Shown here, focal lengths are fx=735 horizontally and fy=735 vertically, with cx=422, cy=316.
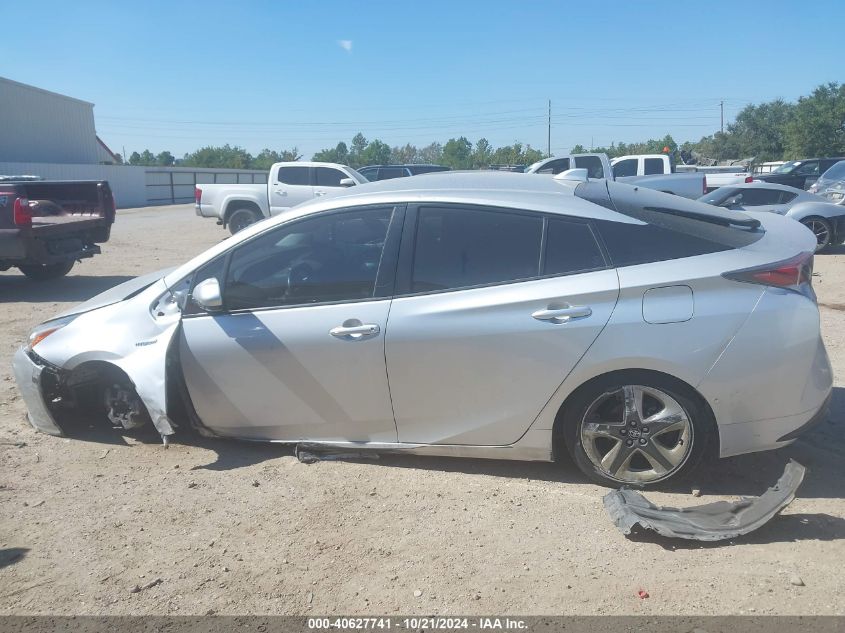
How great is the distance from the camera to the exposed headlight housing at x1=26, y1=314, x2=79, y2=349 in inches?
193

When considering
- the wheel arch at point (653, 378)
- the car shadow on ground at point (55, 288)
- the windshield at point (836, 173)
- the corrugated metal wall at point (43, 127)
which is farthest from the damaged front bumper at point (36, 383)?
the corrugated metal wall at point (43, 127)

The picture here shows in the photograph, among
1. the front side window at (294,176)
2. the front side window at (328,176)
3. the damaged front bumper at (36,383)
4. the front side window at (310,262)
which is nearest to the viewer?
the front side window at (310,262)

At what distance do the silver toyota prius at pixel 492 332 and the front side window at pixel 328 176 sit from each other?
50.3 ft

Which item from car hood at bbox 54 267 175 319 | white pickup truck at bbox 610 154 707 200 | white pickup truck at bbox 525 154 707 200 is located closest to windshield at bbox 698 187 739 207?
white pickup truck at bbox 525 154 707 200

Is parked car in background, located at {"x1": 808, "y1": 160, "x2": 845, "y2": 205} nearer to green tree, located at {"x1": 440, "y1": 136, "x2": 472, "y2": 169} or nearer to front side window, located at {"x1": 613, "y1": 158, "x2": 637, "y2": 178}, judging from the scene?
front side window, located at {"x1": 613, "y1": 158, "x2": 637, "y2": 178}

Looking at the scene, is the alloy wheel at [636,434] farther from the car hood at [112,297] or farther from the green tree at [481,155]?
the green tree at [481,155]

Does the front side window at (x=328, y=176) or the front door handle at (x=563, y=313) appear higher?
the front side window at (x=328, y=176)

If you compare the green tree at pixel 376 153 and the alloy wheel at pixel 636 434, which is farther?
the green tree at pixel 376 153

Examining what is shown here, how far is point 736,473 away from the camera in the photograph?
14.0 ft

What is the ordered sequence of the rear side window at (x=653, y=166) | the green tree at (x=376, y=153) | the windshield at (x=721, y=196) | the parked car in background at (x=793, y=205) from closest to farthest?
the parked car in background at (x=793, y=205), the windshield at (x=721, y=196), the rear side window at (x=653, y=166), the green tree at (x=376, y=153)

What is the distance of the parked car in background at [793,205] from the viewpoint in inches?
564

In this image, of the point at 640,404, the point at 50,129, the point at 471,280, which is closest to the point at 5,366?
the point at 471,280

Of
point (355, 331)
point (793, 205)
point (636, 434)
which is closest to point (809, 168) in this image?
point (793, 205)

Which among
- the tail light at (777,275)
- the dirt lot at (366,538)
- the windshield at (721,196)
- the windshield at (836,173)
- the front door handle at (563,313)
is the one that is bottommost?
the dirt lot at (366,538)
